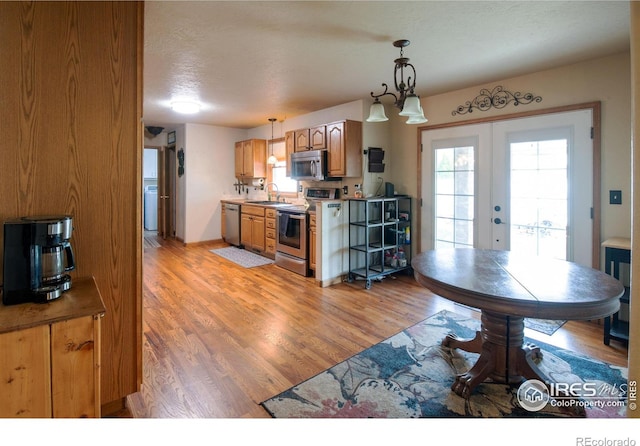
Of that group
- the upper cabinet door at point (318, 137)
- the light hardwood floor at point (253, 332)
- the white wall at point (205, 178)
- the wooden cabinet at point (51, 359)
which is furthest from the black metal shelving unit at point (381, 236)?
the white wall at point (205, 178)

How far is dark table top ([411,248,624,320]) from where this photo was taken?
5.12 feet

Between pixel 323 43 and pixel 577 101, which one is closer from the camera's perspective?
pixel 323 43

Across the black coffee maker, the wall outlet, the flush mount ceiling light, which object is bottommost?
the black coffee maker

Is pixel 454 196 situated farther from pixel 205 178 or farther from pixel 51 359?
pixel 205 178

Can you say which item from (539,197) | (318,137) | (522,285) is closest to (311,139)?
(318,137)

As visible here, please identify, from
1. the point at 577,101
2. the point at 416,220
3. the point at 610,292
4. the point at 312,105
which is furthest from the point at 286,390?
the point at 312,105

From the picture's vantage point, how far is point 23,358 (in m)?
1.27

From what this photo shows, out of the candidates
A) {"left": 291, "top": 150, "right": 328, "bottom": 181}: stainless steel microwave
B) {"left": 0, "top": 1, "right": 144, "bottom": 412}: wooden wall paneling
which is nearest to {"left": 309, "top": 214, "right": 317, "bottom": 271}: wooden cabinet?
{"left": 291, "top": 150, "right": 328, "bottom": 181}: stainless steel microwave

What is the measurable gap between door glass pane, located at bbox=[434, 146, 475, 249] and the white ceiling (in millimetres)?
843

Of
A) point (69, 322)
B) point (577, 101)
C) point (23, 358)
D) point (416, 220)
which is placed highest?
point (577, 101)

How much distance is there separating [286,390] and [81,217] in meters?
1.51

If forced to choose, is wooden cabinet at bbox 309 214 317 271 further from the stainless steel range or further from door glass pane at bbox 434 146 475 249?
door glass pane at bbox 434 146 475 249

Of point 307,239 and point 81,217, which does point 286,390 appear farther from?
point 307,239

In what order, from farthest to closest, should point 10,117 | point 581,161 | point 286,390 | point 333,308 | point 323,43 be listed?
point 333,308 → point 581,161 → point 323,43 → point 286,390 → point 10,117
